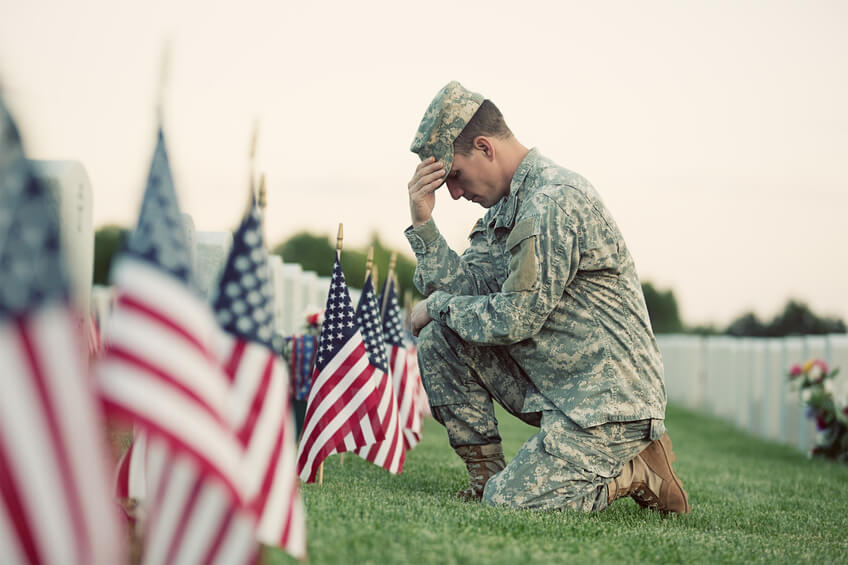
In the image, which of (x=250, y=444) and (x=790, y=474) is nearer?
(x=250, y=444)

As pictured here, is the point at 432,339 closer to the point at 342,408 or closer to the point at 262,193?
the point at 342,408

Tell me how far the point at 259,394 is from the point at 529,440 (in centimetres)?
225

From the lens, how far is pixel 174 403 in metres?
1.96

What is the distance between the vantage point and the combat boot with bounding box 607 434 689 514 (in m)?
4.34

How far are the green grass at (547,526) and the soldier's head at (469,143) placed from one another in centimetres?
157

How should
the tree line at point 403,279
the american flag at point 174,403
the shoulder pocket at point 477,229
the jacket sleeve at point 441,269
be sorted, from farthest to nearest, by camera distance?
the tree line at point 403,279
the shoulder pocket at point 477,229
the jacket sleeve at point 441,269
the american flag at point 174,403

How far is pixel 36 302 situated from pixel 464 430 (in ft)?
10.5

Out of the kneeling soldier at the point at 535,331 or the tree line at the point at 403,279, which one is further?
the tree line at the point at 403,279

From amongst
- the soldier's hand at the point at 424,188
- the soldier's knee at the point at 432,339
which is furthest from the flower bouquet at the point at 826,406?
the soldier's hand at the point at 424,188

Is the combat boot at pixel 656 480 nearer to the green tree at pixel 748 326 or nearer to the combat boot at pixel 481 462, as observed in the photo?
the combat boot at pixel 481 462

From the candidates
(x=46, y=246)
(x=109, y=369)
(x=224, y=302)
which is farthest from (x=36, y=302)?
(x=224, y=302)

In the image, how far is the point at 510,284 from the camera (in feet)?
13.6

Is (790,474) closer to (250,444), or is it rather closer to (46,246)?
(250,444)

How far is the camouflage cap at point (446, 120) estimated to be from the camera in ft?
14.5
